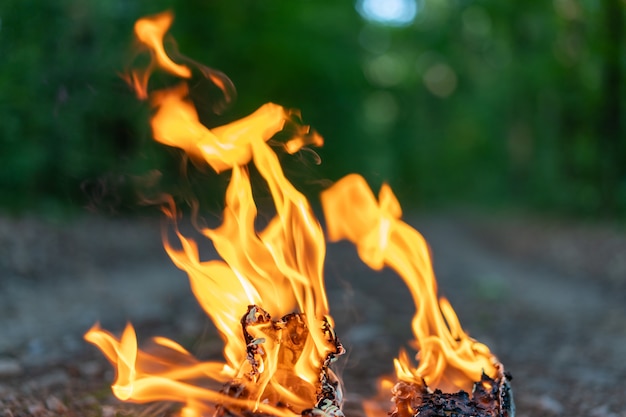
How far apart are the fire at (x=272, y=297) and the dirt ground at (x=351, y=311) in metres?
0.57

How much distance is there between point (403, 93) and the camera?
1580 inches

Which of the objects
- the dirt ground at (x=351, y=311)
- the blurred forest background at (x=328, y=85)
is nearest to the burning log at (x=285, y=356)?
the dirt ground at (x=351, y=311)

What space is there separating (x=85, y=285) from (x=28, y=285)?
83 centimetres

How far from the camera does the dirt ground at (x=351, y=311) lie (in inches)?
181

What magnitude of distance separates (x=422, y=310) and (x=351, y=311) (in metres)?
4.15

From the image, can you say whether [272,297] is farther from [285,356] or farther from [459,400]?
[459,400]

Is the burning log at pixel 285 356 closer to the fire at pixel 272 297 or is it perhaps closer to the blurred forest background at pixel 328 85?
the fire at pixel 272 297

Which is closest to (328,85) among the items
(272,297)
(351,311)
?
(351,311)

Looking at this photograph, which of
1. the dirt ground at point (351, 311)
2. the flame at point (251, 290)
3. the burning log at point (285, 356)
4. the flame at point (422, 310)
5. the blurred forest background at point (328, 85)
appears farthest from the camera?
the blurred forest background at point (328, 85)

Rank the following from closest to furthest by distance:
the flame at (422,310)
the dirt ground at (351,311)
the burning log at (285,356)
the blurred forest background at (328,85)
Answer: the burning log at (285,356)
the flame at (422,310)
the dirt ground at (351,311)
the blurred forest background at (328,85)

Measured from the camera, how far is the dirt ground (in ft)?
15.1

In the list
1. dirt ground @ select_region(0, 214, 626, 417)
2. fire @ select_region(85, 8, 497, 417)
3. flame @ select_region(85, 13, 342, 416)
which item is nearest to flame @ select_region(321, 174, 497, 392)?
fire @ select_region(85, 8, 497, 417)

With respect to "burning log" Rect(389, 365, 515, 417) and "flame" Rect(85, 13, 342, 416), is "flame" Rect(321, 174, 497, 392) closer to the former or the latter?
"burning log" Rect(389, 365, 515, 417)

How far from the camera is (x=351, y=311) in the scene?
767cm
